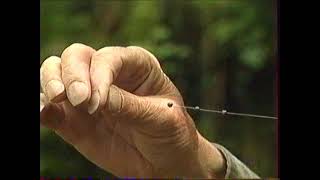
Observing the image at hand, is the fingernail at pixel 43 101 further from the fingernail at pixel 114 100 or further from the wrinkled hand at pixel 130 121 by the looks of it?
the fingernail at pixel 114 100

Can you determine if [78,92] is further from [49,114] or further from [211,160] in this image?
[211,160]

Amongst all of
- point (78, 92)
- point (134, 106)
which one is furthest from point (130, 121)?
point (78, 92)

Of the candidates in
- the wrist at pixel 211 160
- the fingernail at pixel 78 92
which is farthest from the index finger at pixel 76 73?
the wrist at pixel 211 160

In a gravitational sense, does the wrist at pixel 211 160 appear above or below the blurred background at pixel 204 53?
below

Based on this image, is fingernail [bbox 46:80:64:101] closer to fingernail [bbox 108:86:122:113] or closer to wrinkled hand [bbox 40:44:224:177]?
wrinkled hand [bbox 40:44:224:177]

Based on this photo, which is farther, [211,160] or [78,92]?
[211,160]

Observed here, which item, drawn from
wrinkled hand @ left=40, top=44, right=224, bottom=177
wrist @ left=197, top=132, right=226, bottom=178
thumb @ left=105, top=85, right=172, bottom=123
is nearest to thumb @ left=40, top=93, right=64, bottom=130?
wrinkled hand @ left=40, top=44, right=224, bottom=177
